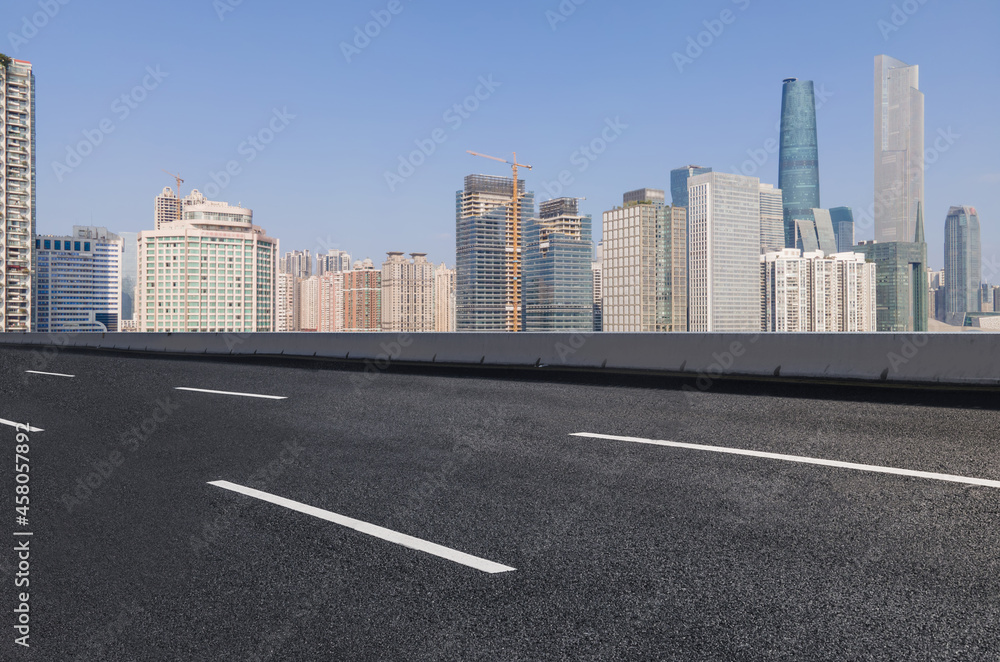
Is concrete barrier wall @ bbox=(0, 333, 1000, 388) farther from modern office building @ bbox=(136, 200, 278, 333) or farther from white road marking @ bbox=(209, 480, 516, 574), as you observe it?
modern office building @ bbox=(136, 200, 278, 333)

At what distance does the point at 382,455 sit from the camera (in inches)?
236

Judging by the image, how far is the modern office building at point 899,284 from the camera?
101 meters

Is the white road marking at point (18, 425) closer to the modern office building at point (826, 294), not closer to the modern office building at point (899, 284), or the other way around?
the modern office building at point (826, 294)

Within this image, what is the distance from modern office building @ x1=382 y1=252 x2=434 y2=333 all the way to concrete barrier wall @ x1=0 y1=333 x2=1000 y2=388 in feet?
465

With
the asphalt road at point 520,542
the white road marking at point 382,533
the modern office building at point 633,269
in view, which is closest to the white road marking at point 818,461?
the asphalt road at point 520,542

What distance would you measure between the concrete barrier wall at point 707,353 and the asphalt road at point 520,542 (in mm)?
2185

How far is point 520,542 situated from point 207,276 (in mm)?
113214

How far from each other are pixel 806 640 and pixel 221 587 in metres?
2.37

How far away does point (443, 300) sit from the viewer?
17838 centimetres

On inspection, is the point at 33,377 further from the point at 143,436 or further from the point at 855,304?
the point at 855,304

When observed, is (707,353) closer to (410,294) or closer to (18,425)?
(18,425)

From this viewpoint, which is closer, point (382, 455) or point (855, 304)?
point (382, 455)

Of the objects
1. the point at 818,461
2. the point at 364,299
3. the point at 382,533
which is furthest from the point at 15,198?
the point at 818,461

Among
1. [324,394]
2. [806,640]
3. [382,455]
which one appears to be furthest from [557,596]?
[324,394]
